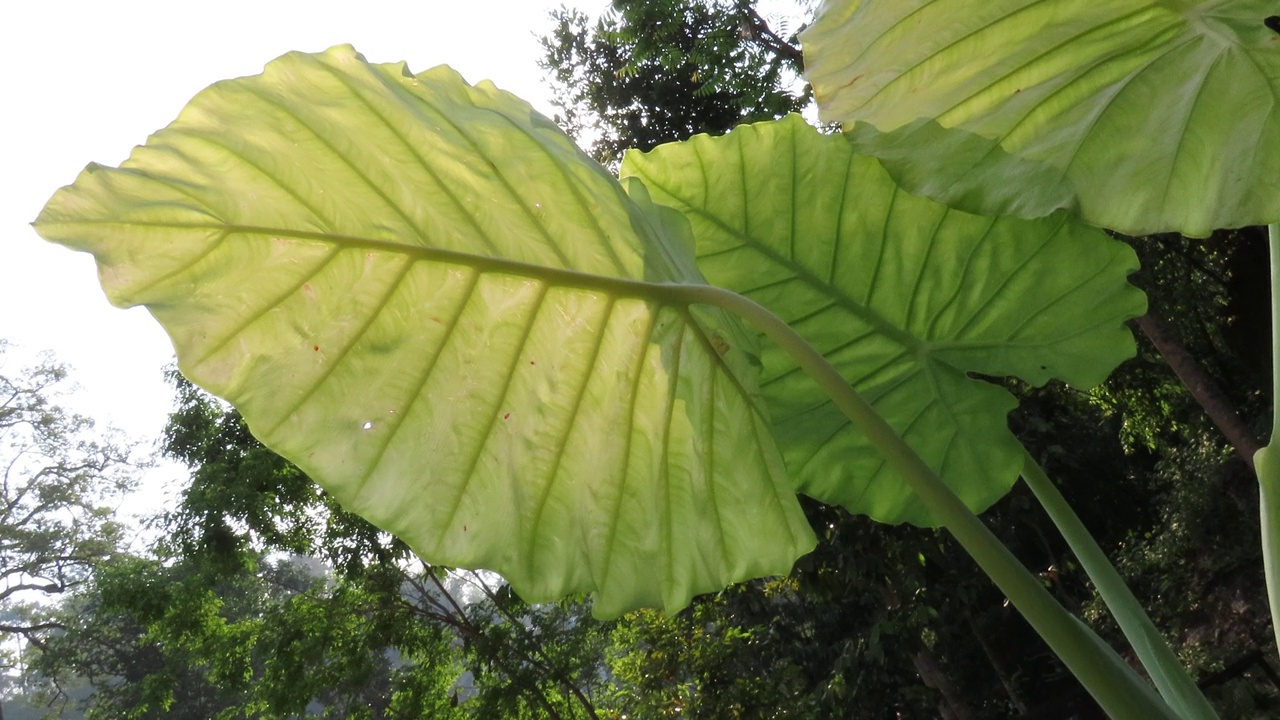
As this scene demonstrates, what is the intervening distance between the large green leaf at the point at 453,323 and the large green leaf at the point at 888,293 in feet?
0.40

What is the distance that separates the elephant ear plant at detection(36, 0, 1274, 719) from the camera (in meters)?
0.38

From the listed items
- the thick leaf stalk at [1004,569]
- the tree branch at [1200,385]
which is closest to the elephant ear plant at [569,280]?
the thick leaf stalk at [1004,569]

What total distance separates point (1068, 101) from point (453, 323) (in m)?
0.38

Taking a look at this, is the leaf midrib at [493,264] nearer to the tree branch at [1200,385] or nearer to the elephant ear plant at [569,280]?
the elephant ear plant at [569,280]

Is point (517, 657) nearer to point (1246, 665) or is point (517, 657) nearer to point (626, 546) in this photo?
point (1246, 665)

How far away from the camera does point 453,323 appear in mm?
451

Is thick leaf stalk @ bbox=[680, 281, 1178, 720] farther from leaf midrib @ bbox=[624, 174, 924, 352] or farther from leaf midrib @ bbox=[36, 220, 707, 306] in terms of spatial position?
leaf midrib @ bbox=[624, 174, 924, 352]

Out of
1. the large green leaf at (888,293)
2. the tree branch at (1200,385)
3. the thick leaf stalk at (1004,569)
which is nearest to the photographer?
the thick leaf stalk at (1004,569)

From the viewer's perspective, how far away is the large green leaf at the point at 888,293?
62 centimetres

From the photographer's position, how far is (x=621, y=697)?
3.37 m

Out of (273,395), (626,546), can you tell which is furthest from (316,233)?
(626,546)

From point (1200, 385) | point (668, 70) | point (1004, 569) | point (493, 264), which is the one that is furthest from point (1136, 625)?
point (668, 70)

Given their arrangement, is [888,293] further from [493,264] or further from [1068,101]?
[493,264]

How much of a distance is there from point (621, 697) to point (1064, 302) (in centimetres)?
308
